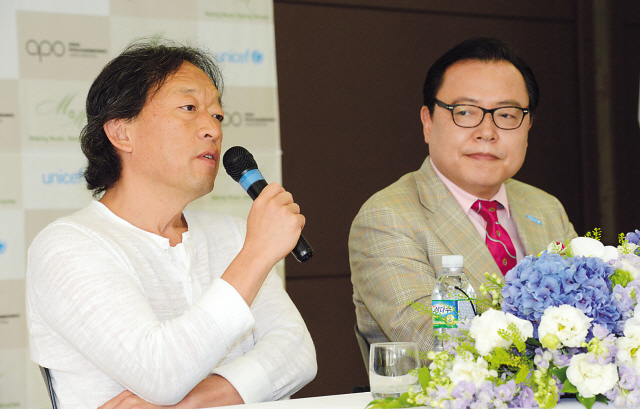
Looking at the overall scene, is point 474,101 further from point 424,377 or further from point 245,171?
point 424,377

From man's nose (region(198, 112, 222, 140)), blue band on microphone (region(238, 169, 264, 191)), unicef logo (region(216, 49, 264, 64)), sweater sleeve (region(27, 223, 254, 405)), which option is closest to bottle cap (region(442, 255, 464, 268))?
sweater sleeve (region(27, 223, 254, 405))

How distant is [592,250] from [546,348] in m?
0.22

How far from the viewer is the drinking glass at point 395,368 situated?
119 cm

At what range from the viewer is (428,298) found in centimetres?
190

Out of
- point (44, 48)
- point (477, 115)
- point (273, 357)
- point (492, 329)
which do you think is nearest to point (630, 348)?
point (492, 329)

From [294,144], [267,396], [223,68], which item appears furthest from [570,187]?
[267,396]

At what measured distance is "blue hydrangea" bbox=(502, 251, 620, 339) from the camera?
103 cm

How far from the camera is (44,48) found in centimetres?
279

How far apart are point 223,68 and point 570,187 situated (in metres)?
2.17

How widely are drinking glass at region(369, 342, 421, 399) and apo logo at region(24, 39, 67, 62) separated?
2.23m

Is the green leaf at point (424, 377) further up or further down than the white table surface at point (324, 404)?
further up

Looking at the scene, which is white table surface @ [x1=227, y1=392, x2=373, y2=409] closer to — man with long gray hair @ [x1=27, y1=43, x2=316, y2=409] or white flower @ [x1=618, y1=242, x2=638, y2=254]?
man with long gray hair @ [x1=27, y1=43, x2=316, y2=409]

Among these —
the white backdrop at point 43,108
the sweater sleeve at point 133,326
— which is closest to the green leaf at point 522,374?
the sweater sleeve at point 133,326

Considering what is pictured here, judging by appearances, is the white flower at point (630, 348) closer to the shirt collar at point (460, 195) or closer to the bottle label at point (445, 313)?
the bottle label at point (445, 313)
